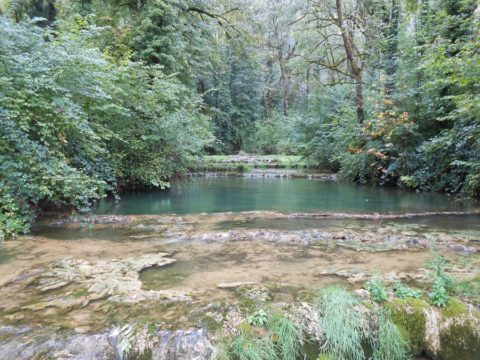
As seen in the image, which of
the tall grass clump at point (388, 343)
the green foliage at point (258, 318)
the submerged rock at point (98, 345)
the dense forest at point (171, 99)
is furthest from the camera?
the dense forest at point (171, 99)

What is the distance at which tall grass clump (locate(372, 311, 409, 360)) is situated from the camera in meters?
3.09

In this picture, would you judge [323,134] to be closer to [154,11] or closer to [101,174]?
[154,11]

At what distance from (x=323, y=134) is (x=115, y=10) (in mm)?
9824

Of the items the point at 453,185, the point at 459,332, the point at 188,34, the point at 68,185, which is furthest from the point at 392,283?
the point at 188,34

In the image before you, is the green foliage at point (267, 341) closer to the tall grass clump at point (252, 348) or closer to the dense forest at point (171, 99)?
the tall grass clump at point (252, 348)

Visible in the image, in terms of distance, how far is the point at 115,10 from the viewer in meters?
13.9

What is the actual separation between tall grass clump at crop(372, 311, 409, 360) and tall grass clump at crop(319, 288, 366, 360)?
128 millimetres

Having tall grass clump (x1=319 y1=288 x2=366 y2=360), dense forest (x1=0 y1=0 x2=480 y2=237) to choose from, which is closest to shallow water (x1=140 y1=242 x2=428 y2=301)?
tall grass clump (x1=319 y1=288 x2=366 y2=360)

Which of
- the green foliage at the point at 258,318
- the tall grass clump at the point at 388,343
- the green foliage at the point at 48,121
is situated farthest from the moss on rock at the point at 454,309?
the green foliage at the point at 48,121

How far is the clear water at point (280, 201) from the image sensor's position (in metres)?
9.05

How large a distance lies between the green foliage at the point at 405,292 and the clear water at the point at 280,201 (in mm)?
5139

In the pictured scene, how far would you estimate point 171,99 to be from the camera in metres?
11.2

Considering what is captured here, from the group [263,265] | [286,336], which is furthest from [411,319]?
[263,265]

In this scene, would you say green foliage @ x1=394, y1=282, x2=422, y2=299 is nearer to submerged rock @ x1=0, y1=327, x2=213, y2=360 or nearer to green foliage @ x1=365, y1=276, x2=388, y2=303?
green foliage @ x1=365, y1=276, x2=388, y2=303
